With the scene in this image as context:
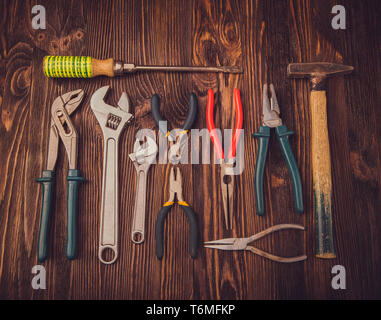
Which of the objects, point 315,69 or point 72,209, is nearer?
point 72,209

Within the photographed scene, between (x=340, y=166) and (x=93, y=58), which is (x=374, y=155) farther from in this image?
(x=93, y=58)

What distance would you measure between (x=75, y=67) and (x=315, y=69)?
109 cm

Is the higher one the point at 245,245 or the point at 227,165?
the point at 227,165

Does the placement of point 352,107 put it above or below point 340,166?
above

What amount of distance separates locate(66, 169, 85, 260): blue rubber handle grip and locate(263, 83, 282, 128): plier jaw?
0.85 meters

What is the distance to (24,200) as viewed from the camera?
118cm

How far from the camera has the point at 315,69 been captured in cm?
122

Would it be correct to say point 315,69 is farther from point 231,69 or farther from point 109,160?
point 109,160

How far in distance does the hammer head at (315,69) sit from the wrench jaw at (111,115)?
2.55ft

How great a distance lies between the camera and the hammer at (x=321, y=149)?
1.11 meters

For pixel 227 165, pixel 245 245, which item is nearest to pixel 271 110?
pixel 227 165
